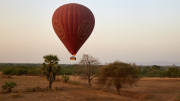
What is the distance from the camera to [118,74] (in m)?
22.8

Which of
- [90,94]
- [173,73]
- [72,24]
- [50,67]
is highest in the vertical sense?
[72,24]

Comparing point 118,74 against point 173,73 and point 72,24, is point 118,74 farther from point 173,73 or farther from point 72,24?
point 173,73

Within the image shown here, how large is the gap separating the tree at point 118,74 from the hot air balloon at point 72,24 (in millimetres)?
5765

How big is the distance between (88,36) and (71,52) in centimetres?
409

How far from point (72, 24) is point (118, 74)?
10.5 metres

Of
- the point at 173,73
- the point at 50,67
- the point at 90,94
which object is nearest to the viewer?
the point at 90,94

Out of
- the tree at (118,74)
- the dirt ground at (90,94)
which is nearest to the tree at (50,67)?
the dirt ground at (90,94)

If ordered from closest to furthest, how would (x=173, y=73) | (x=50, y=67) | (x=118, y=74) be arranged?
1. (x=118, y=74)
2. (x=50, y=67)
3. (x=173, y=73)

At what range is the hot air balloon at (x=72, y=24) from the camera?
2369cm

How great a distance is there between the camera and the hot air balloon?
2369 cm

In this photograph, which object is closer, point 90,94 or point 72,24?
point 90,94

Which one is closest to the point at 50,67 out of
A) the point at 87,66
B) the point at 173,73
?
the point at 87,66

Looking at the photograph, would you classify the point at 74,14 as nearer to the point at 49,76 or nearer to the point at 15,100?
the point at 49,76

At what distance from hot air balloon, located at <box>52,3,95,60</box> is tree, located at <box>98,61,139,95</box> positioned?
5765 millimetres
